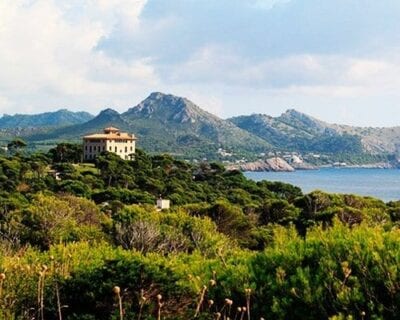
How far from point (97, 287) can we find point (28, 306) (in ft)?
3.51

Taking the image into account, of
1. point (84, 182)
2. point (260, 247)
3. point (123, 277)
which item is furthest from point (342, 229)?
point (84, 182)

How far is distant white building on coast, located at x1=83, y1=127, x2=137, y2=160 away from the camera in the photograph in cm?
9256

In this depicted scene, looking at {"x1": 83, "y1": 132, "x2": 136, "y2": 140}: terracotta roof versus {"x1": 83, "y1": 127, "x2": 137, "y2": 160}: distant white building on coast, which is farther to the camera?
{"x1": 83, "y1": 132, "x2": 136, "y2": 140}: terracotta roof

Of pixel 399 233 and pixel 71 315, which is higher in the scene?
pixel 399 233

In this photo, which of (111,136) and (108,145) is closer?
(108,145)

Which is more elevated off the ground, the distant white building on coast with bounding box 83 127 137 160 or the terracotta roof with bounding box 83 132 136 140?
the terracotta roof with bounding box 83 132 136 140

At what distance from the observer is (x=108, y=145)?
93.2 m

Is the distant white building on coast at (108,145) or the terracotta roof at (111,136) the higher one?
the terracotta roof at (111,136)

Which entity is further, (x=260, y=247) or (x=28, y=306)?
(x=260, y=247)

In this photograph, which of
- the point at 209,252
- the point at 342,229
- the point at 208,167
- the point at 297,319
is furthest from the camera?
the point at 208,167

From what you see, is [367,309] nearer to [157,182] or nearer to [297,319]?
[297,319]

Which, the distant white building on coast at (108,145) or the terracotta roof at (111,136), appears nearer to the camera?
the distant white building on coast at (108,145)

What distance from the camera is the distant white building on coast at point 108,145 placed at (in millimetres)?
92562

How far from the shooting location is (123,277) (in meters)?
9.15
